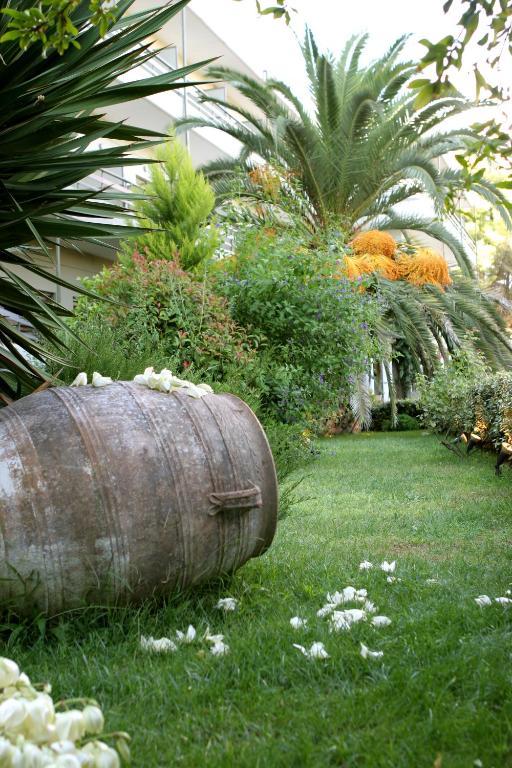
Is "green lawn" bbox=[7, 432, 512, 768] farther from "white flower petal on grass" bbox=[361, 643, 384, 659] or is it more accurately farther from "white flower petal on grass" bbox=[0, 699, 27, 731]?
"white flower petal on grass" bbox=[0, 699, 27, 731]

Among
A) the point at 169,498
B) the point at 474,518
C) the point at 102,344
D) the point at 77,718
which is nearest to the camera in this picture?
the point at 77,718

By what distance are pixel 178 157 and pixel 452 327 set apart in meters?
7.98

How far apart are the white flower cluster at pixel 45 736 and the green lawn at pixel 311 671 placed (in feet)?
1.59

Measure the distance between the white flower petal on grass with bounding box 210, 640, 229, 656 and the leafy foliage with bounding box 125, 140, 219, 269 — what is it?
6.87m

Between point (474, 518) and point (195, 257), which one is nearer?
point (474, 518)

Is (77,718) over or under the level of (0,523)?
under

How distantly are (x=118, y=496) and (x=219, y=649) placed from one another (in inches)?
27.0

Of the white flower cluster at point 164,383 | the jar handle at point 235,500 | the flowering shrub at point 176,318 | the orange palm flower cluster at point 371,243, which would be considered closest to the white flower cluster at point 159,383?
the white flower cluster at point 164,383

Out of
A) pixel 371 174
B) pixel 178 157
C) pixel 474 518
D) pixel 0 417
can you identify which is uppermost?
pixel 371 174

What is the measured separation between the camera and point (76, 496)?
307 cm

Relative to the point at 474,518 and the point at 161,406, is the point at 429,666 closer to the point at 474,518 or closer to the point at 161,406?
the point at 161,406

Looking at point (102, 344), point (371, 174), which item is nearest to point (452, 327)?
point (371, 174)

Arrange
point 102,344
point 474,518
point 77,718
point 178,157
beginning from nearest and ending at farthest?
1. point 77,718
2. point 102,344
3. point 474,518
4. point 178,157

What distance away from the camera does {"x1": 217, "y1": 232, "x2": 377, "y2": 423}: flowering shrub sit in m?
8.68
